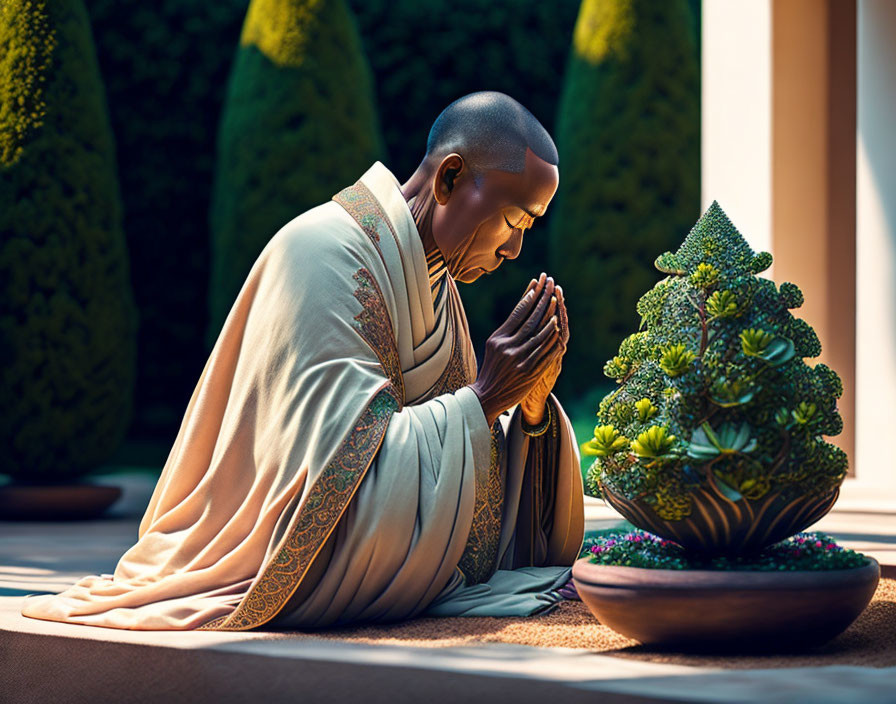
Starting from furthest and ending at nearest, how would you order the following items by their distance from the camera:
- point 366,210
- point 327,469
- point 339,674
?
point 366,210, point 327,469, point 339,674

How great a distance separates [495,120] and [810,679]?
209 centimetres

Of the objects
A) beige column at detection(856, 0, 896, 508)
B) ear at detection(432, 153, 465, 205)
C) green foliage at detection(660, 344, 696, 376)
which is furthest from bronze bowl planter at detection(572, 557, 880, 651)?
beige column at detection(856, 0, 896, 508)

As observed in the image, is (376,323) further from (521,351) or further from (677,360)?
(677,360)

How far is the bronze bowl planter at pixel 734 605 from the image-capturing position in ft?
9.96

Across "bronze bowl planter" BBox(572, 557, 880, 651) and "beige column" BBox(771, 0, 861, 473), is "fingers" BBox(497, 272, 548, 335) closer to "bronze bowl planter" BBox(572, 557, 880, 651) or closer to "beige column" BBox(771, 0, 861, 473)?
"bronze bowl planter" BBox(572, 557, 880, 651)

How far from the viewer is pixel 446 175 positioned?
4.02 metres

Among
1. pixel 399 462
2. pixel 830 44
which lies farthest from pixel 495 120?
pixel 830 44

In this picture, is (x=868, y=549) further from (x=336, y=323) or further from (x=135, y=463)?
(x=135, y=463)

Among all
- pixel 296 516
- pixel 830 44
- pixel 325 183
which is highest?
pixel 830 44

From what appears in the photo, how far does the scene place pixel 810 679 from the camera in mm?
2770

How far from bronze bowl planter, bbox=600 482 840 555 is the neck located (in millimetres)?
1180

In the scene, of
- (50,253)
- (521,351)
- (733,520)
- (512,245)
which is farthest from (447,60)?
(733,520)

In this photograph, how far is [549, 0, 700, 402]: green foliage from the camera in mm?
10086

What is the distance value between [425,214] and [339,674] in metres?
1.67
